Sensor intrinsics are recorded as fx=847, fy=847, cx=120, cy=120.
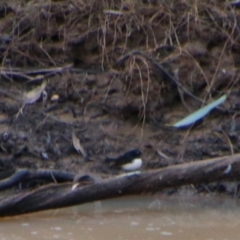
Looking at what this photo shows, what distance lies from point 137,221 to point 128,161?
0.77 metres

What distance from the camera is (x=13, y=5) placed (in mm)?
5781

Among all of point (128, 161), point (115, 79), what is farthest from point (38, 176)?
point (115, 79)

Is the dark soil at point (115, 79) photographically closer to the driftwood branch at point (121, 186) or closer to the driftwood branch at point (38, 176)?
the driftwood branch at point (38, 176)

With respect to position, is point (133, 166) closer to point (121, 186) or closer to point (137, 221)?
point (137, 221)

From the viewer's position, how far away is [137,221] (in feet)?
13.8

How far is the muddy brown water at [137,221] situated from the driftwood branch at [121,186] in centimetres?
11

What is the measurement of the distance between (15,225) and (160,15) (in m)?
2.10

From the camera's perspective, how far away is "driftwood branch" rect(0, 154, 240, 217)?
13.2 feet

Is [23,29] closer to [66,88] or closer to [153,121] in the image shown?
[66,88]

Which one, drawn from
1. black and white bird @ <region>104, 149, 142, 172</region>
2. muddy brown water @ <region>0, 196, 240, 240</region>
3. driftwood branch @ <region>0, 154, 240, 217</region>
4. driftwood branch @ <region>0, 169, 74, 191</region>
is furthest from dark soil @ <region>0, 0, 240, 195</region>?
driftwood branch @ <region>0, 154, 240, 217</region>

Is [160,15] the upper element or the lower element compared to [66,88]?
upper

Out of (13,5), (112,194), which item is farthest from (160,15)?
(112,194)

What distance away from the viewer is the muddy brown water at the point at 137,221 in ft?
13.0

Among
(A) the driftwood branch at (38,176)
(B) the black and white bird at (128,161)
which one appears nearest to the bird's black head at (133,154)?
(B) the black and white bird at (128,161)
